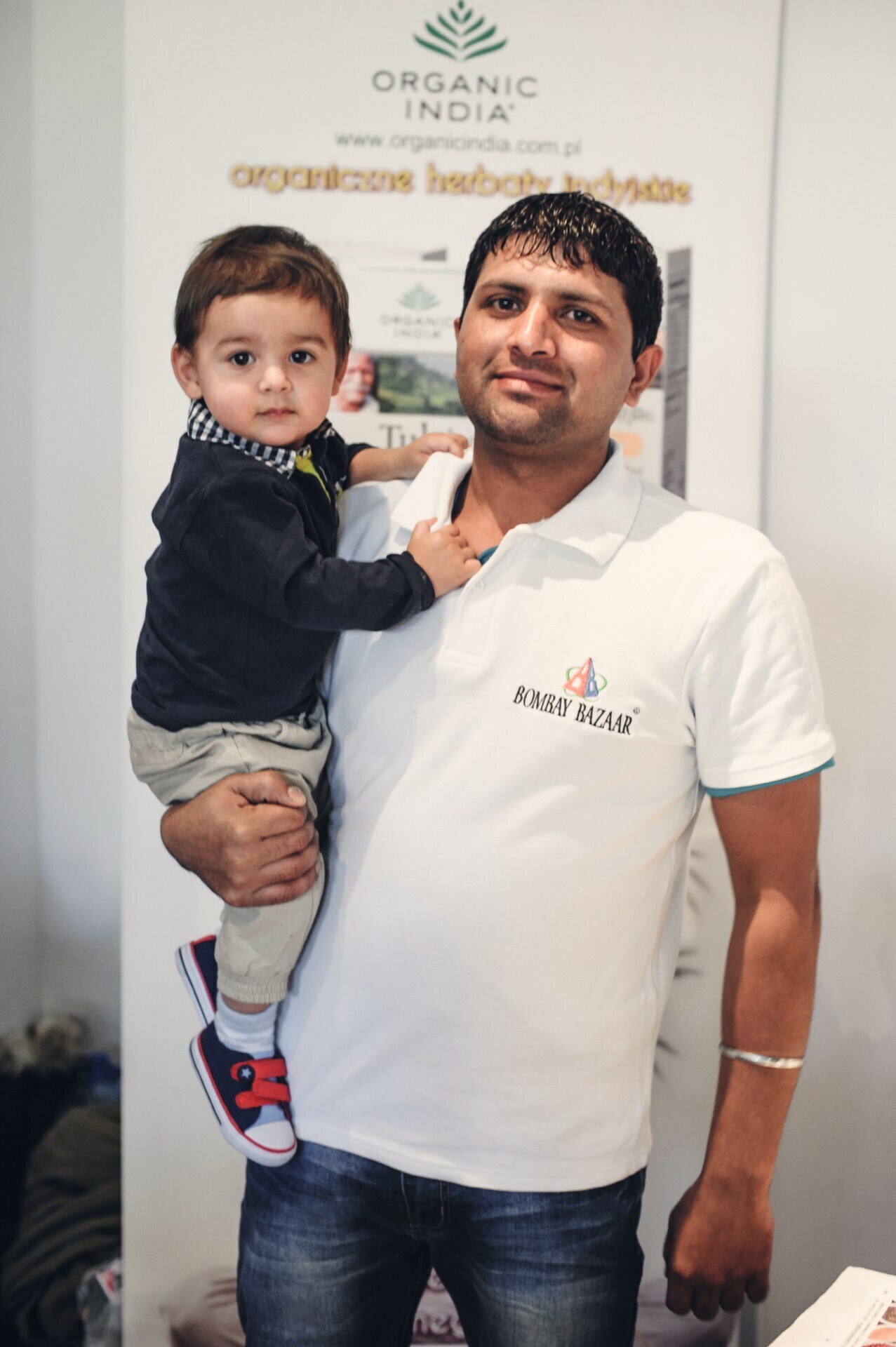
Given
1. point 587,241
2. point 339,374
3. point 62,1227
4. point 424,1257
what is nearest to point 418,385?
point 339,374

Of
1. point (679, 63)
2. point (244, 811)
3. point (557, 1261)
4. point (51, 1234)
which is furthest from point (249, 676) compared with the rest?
point (51, 1234)

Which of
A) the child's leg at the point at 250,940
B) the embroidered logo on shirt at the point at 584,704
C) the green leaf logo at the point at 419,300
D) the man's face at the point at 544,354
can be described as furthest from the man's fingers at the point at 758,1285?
the green leaf logo at the point at 419,300

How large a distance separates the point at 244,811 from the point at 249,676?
0.57 feet

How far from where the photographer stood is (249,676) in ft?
4.33

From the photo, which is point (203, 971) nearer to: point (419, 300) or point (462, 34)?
point (419, 300)

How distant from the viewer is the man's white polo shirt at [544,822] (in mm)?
1271

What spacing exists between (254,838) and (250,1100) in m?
0.38

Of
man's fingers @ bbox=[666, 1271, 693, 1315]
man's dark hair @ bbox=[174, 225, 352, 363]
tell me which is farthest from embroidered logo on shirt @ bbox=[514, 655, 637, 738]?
man's fingers @ bbox=[666, 1271, 693, 1315]

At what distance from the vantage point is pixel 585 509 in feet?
4.47

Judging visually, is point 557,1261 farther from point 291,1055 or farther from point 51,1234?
point 51,1234

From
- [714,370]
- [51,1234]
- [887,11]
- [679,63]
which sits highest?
[887,11]

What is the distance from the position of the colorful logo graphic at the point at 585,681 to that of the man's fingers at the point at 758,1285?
2.58 ft

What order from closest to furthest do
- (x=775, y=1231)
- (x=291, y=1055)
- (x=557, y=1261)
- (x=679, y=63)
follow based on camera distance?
(x=557, y=1261) → (x=291, y=1055) → (x=679, y=63) → (x=775, y=1231)

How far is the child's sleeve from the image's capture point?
1.23 m
